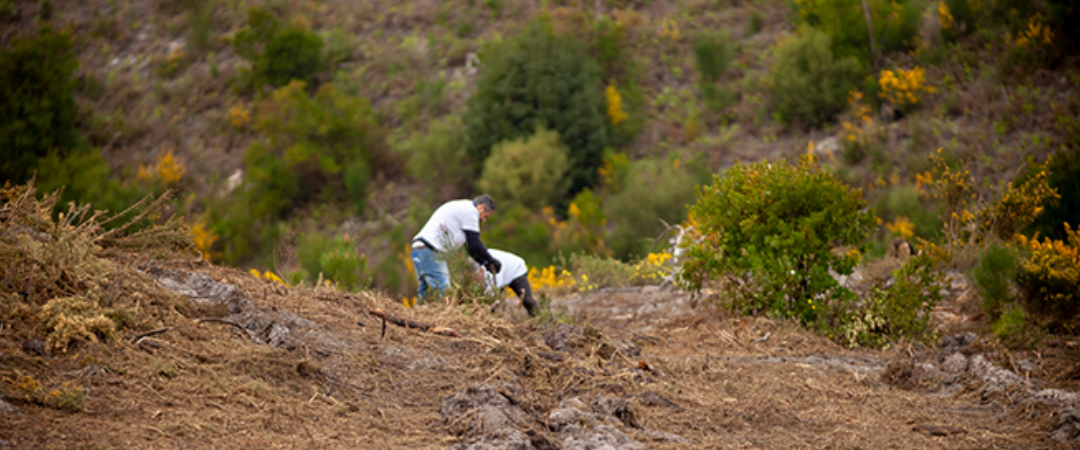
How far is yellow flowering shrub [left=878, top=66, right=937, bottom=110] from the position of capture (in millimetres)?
19875

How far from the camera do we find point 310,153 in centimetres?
2891

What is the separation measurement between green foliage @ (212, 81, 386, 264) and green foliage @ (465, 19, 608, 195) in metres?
4.47

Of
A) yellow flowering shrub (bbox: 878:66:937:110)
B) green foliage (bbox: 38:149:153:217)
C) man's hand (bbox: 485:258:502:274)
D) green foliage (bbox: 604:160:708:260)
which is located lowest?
green foliage (bbox: 604:160:708:260)

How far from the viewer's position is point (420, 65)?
1292 inches

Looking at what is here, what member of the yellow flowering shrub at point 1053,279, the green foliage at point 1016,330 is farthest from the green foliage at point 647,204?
the green foliage at point 1016,330

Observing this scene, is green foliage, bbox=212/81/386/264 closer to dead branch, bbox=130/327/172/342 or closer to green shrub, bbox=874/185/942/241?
green shrub, bbox=874/185/942/241

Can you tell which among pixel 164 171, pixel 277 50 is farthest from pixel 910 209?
pixel 277 50

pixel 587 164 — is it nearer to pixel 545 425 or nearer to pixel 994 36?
pixel 994 36

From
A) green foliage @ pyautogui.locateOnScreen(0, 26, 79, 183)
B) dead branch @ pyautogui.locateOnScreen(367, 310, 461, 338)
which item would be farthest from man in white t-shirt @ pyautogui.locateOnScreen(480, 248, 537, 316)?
green foliage @ pyautogui.locateOnScreen(0, 26, 79, 183)

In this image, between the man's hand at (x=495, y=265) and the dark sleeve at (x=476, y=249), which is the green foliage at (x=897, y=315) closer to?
the man's hand at (x=495, y=265)

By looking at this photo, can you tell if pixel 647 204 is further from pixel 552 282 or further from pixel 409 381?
pixel 409 381

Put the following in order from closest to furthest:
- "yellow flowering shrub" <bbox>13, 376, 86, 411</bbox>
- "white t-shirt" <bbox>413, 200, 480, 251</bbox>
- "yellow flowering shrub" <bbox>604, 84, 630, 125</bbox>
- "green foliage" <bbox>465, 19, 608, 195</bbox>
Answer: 1. "yellow flowering shrub" <bbox>13, 376, 86, 411</bbox>
2. "white t-shirt" <bbox>413, 200, 480, 251</bbox>
3. "green foliage" <bbox>465, 19, 608, 195</bbox>
4. "yellow flowering shrub" <bbox>604, 84, 630, 125</bbox>

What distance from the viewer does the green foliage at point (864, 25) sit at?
867 inches

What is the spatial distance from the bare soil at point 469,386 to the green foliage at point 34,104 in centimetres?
1753
